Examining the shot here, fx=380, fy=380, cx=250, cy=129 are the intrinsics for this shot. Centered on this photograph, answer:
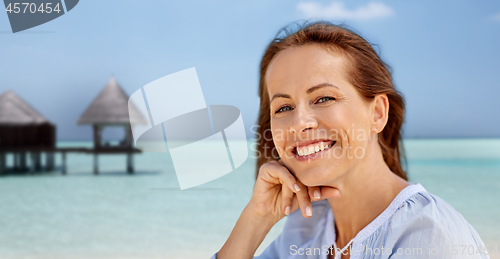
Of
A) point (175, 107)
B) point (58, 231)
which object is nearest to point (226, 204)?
point (58, 231)

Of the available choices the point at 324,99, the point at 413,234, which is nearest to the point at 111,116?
the point at 324,99

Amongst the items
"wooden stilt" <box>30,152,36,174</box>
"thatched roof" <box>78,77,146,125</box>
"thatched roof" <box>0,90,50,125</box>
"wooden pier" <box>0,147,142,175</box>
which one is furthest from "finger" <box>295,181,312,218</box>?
"thatched roof" <box>0,90,50,125</box>

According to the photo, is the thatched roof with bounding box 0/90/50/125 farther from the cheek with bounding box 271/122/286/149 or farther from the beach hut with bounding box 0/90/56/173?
the cheek with bounding box 271/122/286/149

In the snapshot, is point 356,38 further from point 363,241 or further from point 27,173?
point 27,173

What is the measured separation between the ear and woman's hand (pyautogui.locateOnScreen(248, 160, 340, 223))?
34cm

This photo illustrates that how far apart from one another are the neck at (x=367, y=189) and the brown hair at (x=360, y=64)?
0.27 metres

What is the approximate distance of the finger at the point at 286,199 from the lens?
1.70 m

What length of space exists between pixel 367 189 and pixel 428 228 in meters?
0.37

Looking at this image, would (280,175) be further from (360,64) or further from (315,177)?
(360,64)

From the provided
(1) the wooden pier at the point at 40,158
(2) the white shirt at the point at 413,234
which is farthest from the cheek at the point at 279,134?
(1) the wooden pier at the point at 40,158

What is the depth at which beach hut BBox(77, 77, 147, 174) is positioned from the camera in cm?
2231

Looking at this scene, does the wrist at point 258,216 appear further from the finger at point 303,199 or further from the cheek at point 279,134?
the cheek at point 279,134

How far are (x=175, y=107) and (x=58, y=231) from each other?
680 cm

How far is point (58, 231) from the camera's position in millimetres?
11289
